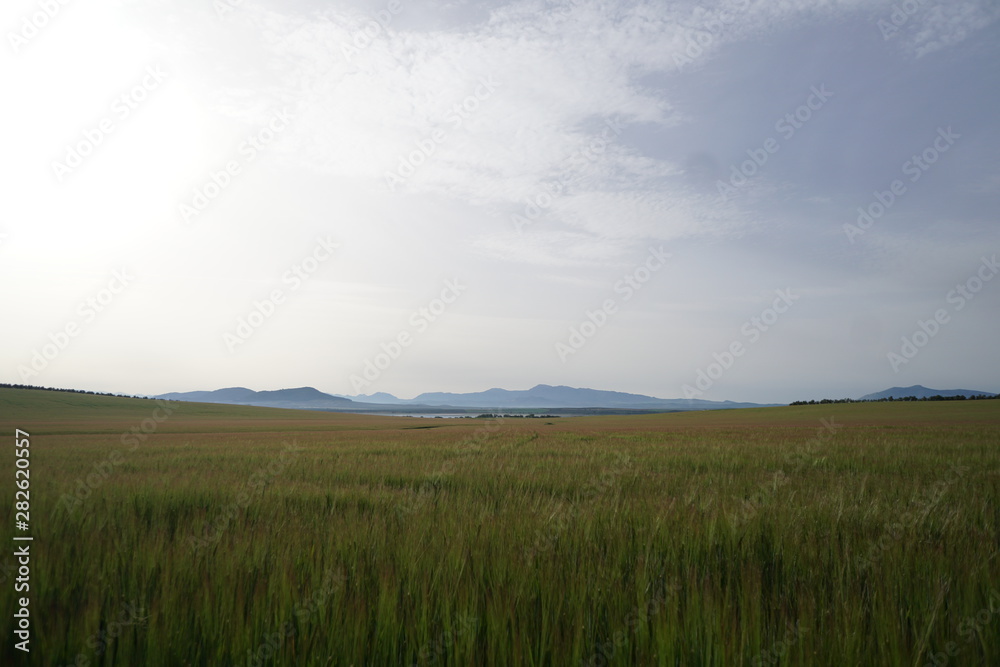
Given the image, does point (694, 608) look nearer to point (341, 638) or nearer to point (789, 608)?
point (789, 608)

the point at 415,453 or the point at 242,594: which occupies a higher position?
the point at 242,594

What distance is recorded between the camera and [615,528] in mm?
3688

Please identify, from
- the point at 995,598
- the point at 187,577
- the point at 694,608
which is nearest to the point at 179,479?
the point at 187,577

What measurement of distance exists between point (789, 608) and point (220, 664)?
2.64m

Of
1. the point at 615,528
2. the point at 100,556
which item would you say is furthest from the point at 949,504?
the point at 100,556

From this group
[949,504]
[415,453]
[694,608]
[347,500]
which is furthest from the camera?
[415,453]

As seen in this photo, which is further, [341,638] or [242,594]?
[242,594]

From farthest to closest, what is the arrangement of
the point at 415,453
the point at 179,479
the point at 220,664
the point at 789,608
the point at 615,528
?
the point at 415,453 → the point at 179,479 → the point at 615,528 → the point at 789,608 → the point at 220,664

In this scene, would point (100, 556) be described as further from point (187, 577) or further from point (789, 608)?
point (789, 608)

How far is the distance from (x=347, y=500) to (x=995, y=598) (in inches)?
197

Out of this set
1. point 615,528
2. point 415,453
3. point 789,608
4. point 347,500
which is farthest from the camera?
point 415,453

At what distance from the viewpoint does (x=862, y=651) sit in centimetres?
208

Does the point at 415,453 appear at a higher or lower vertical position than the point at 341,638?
lower

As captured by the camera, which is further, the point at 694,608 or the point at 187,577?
the point at 187,577
